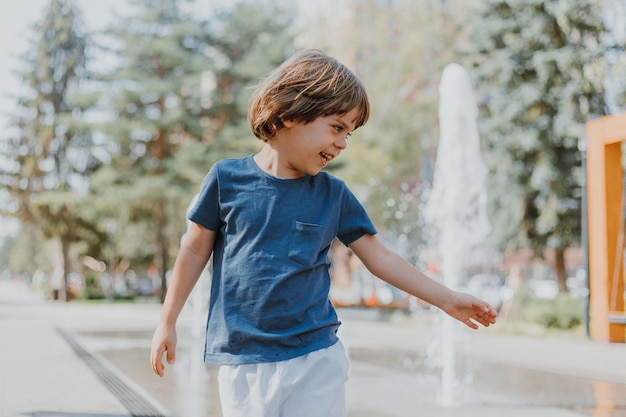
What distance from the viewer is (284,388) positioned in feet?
7.00

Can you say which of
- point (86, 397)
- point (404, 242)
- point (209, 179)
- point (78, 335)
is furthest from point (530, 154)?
point (209, 179)

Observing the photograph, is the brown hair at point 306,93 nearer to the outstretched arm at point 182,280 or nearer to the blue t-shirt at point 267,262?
the blue t-shirt at point 267,262

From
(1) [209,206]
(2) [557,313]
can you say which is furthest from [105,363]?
(2) [557,313]

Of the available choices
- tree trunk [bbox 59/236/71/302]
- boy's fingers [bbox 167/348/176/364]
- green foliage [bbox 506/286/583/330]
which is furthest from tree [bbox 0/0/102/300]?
boy's fingers [bbox 167/348/176/364]

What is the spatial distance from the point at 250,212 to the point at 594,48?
22.1 metres

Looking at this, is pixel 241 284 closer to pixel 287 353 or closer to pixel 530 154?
pixel 287 353

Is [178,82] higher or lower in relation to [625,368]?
higher

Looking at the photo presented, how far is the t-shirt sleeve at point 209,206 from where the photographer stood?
2287 millimetres

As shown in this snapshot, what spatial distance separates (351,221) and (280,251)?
251mm

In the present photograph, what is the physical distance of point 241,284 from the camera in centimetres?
221

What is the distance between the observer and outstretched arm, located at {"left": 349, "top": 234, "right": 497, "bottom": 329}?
2359 mm

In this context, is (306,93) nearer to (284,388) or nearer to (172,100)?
(284,388)

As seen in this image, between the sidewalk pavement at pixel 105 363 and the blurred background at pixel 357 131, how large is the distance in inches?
148

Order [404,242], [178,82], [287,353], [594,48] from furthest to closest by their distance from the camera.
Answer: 1. [178,82]
2. [404,242]
3. [594,48]
4. [287,353]
